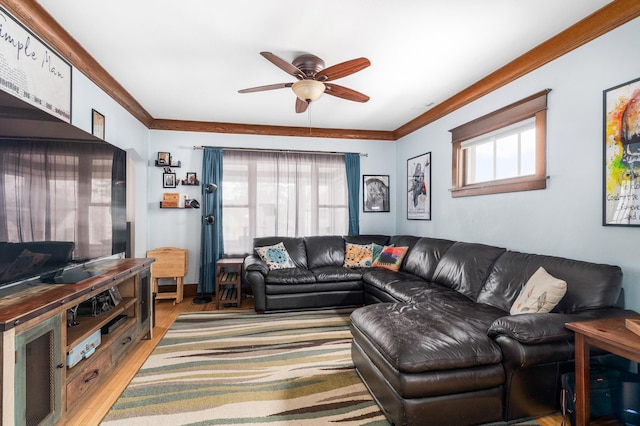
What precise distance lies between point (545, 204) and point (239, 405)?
2.78 metres

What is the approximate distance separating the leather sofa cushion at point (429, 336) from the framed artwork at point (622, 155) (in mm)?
1012

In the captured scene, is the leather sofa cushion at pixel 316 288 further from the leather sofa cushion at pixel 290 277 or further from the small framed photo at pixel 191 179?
the small framed photo at pixel 191 179

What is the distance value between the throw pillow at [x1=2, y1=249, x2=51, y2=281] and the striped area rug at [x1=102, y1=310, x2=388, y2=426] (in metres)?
0.99

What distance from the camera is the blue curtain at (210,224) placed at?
182 inches

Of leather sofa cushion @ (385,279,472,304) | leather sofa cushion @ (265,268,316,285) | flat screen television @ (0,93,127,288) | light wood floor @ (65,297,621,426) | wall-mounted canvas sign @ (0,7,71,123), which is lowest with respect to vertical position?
light wood floor @ (65,297,621,426)

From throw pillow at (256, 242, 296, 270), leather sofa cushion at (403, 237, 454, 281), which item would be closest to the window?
throw pillow at (256, 242, 296, 270)

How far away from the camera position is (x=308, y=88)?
106 inches

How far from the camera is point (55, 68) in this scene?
2389 millimetres

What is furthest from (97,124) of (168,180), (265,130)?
(265,130)

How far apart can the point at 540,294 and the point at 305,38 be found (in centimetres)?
244

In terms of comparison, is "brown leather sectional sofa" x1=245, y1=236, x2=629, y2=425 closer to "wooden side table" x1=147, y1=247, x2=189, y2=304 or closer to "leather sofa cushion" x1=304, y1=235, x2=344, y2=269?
"leather sofa cushion" x1=304, y1=235, x2=344, y2=269

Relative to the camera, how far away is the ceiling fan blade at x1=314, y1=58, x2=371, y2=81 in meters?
2.40

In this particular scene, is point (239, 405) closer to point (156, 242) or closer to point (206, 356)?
point (206, 356)

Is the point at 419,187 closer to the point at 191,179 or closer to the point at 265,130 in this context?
the point at 265,130
